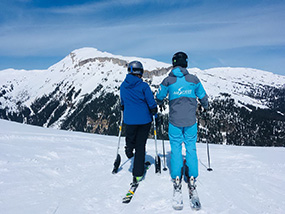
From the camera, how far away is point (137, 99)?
513 cm

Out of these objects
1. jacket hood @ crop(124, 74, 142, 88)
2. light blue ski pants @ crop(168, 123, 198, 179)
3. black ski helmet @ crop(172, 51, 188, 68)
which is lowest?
light blue ski pants @ crop(168, 123, 198, 179)

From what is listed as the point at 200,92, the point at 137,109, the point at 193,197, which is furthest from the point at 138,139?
the point at 200,92

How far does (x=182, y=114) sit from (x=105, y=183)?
8.66 feet

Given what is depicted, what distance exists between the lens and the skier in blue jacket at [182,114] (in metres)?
4.94

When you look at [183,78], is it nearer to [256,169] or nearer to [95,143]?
[256,169]

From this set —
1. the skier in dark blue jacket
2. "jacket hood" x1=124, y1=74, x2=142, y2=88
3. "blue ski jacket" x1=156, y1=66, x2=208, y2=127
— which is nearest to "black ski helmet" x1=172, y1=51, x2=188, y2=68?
"blue ski jacket" x1=156, y1=66, x2=208, y2=127

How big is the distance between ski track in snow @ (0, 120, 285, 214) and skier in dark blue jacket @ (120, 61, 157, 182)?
0.73m

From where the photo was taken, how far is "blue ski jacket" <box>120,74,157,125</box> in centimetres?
508

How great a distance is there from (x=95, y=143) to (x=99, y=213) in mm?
5706

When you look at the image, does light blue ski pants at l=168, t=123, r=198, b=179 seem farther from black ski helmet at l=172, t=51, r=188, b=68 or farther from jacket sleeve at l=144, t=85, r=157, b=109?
black ski helmet at l=172, t=51, r=188, b=68

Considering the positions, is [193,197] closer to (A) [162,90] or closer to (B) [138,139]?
(B) [138,139]

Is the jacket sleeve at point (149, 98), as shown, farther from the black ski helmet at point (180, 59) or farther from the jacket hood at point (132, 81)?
the black ski helmet at point (180, 59)

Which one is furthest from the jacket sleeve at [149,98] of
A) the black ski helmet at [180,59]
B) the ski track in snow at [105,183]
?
the ski track in snow at [105,183]

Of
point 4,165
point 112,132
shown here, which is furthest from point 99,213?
point 112,132
